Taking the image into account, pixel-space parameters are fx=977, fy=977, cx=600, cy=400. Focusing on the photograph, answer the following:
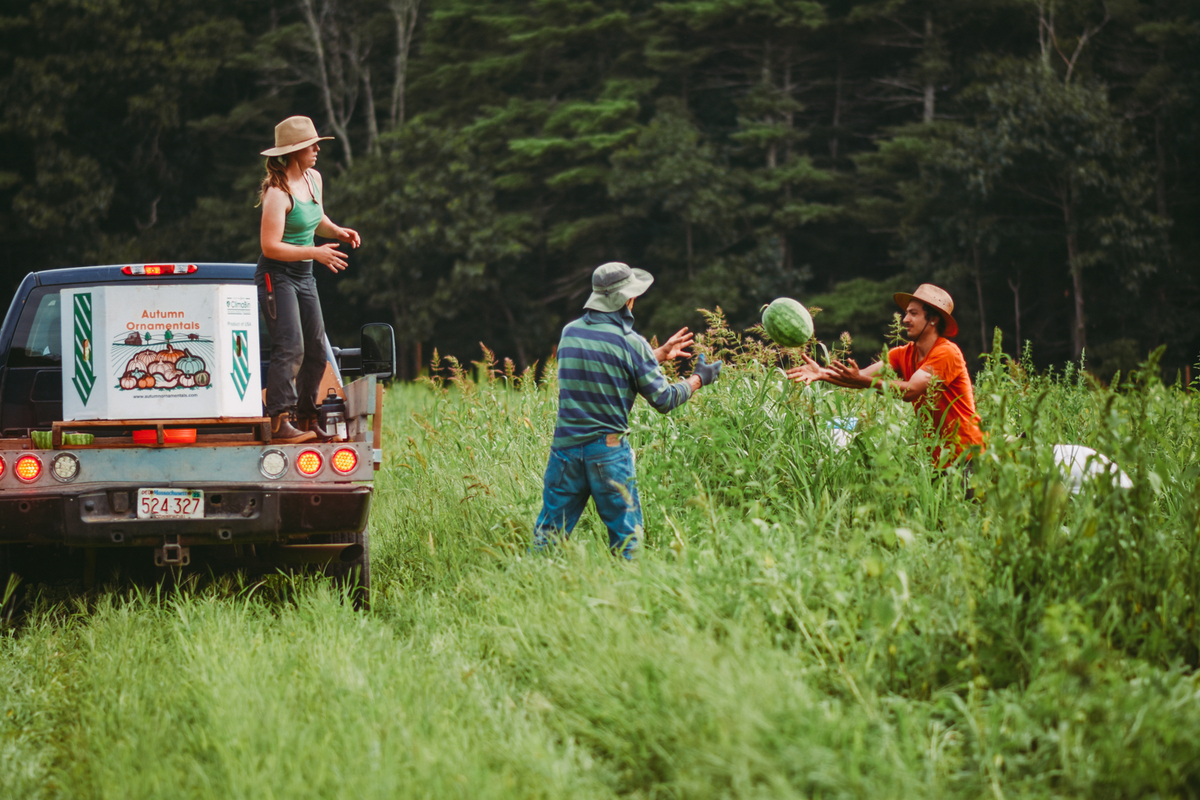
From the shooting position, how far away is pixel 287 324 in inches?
203

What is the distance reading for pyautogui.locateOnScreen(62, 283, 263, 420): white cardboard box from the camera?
5.02 metres

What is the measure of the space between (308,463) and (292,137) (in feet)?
5.74

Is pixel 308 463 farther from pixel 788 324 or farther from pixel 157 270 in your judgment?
pixel 788 324

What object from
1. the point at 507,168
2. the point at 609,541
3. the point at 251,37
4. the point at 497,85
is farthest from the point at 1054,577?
the point at 251,37

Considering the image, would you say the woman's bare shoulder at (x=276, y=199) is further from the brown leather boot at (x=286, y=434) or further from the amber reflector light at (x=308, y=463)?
the amber reflector light at (x=308, y=463)

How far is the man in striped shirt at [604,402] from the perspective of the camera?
15.9ft

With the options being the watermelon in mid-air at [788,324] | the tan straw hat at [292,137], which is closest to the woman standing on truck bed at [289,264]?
the tan straw hat at [292,137]

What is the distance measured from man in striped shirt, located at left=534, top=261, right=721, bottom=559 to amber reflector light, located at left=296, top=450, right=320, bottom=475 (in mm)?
1152

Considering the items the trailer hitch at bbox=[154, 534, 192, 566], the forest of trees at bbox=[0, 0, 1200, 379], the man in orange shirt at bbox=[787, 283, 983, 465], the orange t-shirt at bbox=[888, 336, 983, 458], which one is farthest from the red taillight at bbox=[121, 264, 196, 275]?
the forest of trees at bbox=[0, 0, 1200, 379]

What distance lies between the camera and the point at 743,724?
2920 millimetres

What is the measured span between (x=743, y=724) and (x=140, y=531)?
10.5 feet

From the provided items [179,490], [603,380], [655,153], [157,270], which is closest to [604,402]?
[603,380]

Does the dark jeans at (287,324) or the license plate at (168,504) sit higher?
the dark jeans at (287,324)

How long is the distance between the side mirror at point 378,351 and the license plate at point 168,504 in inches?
67.4
